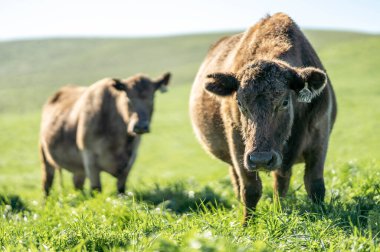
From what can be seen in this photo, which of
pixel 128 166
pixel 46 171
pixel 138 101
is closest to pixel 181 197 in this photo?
pixel 128 166

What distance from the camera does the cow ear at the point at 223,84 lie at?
5832mm

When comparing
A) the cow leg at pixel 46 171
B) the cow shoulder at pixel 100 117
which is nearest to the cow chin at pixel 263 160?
the cow shoulder at pixel 100 117

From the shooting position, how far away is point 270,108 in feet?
17.8

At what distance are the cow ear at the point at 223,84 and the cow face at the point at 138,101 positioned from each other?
4016mm

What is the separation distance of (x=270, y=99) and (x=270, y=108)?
9 centimetres

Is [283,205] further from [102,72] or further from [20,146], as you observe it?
[102,72]

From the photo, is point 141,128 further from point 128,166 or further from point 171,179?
point 171,179

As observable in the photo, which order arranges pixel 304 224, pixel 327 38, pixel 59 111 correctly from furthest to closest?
pixel 327 38 → pixel 59 111 → pixel 304 224

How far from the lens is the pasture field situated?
14.8ft

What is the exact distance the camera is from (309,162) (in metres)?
6.21

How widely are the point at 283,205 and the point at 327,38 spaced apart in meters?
80.0

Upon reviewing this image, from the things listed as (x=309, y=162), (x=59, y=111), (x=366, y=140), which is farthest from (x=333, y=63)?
(x=309, y=162)

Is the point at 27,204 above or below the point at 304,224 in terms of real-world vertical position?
below

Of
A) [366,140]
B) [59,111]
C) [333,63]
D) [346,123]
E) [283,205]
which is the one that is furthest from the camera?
[333,63]
